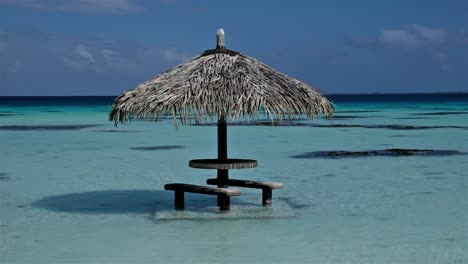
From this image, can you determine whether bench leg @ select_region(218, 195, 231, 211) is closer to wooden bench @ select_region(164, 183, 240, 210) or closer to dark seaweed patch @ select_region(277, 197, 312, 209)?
wooden bench @ select_region(164, 183, 240, 210)

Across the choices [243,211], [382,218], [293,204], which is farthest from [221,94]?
[382,218]

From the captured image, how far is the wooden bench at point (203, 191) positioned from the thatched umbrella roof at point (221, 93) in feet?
2.57

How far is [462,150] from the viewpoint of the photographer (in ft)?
57.5

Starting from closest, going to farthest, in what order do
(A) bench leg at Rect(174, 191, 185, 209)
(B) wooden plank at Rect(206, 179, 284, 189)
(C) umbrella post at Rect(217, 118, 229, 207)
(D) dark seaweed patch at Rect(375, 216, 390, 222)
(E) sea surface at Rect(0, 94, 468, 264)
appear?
(E) sea surface at Rect(0, 94, 468, 264)
(D) dark seaweed patch at Rect(375, 216, 390, 222)
(C) umbrella post at Rect(217, 118, 229, 207)
(B) wooden plank at Rect(206, 179, 284, 189)
(A) bench leg at Rect(174, 191, 185, 209)

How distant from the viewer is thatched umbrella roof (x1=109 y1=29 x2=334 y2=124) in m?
8.14

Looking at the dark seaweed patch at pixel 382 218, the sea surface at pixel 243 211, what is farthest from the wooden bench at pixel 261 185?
the dark seaweed patch at pixel 382 218

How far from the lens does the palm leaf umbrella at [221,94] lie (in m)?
8.14

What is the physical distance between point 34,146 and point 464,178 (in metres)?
11.6

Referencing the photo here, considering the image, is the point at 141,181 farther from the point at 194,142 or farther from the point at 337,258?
the point at 194,142

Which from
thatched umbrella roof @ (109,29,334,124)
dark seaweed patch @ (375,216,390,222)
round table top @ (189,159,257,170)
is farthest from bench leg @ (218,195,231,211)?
dark seaweed patch @ (375,216,390,222)

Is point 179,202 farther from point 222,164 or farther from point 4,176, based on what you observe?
point 4,176

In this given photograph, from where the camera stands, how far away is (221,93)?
8188 mm

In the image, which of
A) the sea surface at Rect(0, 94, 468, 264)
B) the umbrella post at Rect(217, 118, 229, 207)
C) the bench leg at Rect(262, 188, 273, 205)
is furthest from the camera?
the bench leg at Rect(262, 188, 273, 205)

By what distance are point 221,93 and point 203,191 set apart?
1107mm
